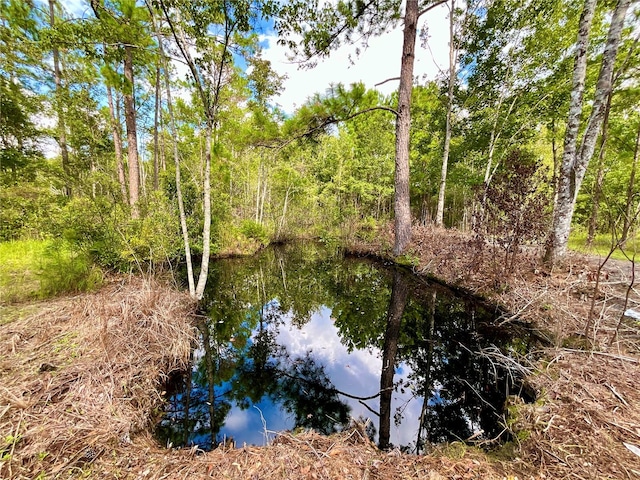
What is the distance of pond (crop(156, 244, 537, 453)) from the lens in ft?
7.81

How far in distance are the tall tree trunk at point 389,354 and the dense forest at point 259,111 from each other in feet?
7.15

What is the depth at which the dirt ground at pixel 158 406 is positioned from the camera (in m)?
1.55

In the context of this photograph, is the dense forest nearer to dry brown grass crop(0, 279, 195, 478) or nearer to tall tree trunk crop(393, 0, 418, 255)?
tall tree trunk crop(393, 0, 418, 255)

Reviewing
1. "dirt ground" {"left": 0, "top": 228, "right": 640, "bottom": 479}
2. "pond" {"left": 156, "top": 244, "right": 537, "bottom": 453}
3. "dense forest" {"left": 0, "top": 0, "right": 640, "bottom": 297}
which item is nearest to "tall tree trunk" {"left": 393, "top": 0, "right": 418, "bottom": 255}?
"dense forest" {"left": 0, "top": 0, "right": 640, "bottom": 297}

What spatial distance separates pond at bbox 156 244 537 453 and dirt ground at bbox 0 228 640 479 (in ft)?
1.06

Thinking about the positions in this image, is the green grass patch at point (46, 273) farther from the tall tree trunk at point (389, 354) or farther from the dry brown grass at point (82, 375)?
the tall tree trunk at point (389, 354)

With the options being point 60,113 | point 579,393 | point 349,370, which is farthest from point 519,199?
point 60,113

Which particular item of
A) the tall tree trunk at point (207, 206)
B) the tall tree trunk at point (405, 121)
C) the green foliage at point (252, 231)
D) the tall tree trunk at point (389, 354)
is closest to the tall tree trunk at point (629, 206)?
the tall tree trunk at point (389, 354)

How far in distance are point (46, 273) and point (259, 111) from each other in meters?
5.04

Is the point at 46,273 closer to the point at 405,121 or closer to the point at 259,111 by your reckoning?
the point at 259,111

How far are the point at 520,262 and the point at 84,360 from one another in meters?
6.88

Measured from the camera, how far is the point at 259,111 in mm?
5293

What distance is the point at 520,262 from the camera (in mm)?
4805

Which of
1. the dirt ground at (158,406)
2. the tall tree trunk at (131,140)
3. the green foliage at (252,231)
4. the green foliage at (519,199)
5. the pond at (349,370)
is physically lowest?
the pond at (349,370)
